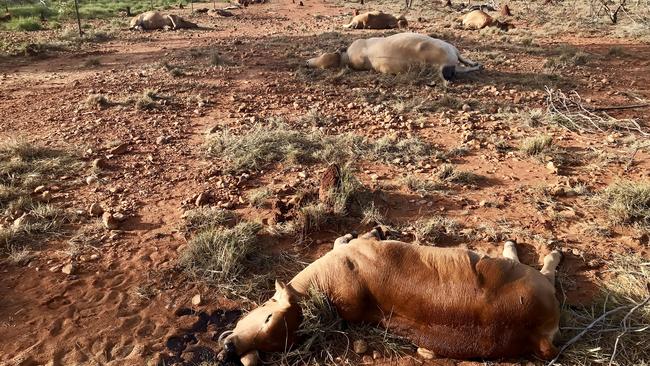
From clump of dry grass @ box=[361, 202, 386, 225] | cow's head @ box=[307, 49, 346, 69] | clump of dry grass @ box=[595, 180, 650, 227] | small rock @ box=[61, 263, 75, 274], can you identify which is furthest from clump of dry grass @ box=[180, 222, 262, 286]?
cow's head @ box=[307, 49, 346, 69]

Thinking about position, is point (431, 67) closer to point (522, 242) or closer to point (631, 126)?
point (631, 126)

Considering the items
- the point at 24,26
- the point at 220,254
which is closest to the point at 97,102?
the point at 220,254

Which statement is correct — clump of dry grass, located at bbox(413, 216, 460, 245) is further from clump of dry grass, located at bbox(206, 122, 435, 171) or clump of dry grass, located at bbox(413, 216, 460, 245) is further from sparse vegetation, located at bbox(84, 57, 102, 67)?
sparse vegetation, located at bbox(84, 57, 102, 67)

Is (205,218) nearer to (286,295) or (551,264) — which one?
(286,295)

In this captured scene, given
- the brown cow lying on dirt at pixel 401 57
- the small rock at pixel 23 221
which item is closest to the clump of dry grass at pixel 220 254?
the small rock at pixel 23 221

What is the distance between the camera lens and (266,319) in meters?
2.97

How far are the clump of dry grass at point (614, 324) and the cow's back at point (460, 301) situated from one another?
0.28m

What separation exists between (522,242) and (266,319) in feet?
7.84

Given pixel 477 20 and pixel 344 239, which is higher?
pixel 477 20

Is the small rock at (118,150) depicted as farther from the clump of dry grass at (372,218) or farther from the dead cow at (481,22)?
the dead cow at (481,22)

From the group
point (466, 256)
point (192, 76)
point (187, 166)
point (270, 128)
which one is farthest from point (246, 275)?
point (192, 76)

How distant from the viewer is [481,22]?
13141 mm

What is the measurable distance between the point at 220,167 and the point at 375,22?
1062 cm

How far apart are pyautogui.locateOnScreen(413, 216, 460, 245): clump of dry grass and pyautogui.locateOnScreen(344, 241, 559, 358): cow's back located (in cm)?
88
